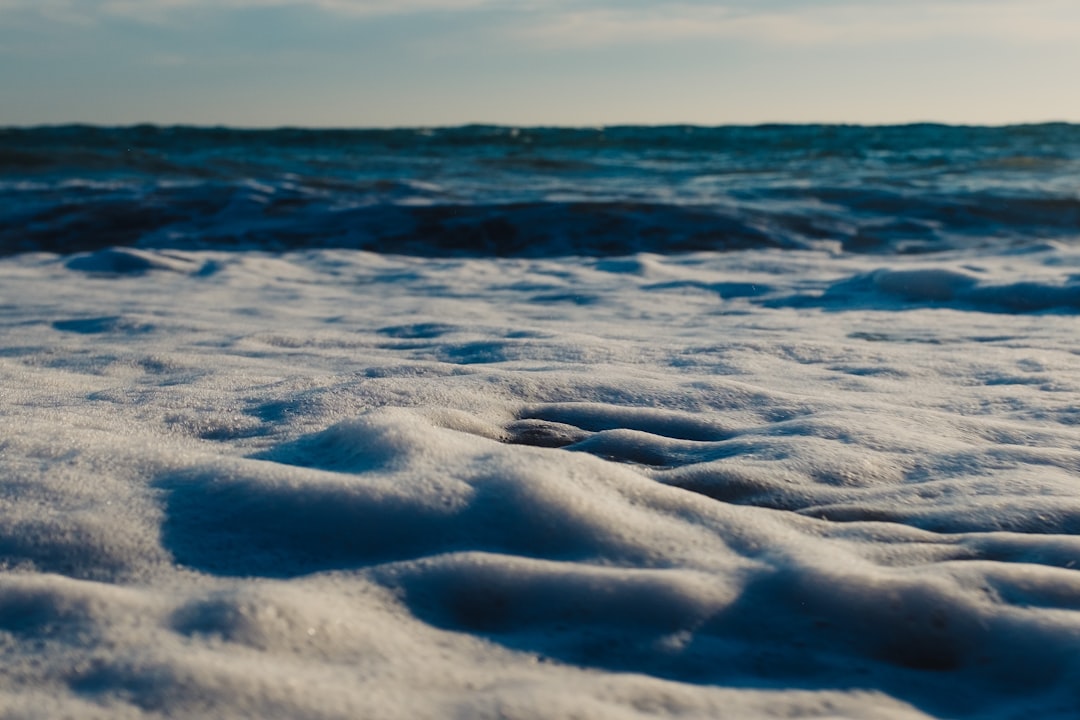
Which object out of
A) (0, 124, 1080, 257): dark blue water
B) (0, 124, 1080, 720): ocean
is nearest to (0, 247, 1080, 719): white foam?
(0, 124, 1080, 720): ocean

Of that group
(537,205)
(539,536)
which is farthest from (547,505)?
(537,205)

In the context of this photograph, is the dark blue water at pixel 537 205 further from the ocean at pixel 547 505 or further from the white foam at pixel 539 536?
the white foam at pixel 539 536

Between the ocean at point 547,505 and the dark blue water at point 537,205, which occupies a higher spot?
the dark blue water at point 537,205

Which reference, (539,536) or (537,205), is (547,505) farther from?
(537,205)

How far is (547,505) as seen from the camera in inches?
53.5

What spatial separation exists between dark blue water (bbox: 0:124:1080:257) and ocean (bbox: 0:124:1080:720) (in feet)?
9.06

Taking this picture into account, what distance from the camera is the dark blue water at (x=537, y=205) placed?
673 centimetres

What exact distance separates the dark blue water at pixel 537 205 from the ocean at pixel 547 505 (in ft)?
9.06

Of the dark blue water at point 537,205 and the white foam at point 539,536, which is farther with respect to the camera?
the dark blue water at point 537,205

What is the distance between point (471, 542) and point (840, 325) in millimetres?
2400

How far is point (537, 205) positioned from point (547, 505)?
6.71 m

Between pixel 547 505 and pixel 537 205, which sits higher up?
pixel 537 205

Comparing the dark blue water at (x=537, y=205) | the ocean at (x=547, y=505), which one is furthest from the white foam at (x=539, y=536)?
the dark blue water at (x=537, y=205)

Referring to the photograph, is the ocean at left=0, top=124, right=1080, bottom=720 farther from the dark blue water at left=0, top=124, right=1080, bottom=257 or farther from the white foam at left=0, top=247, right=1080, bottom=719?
the dark blue water at left=0, top=124, right=1080, bottom=257
